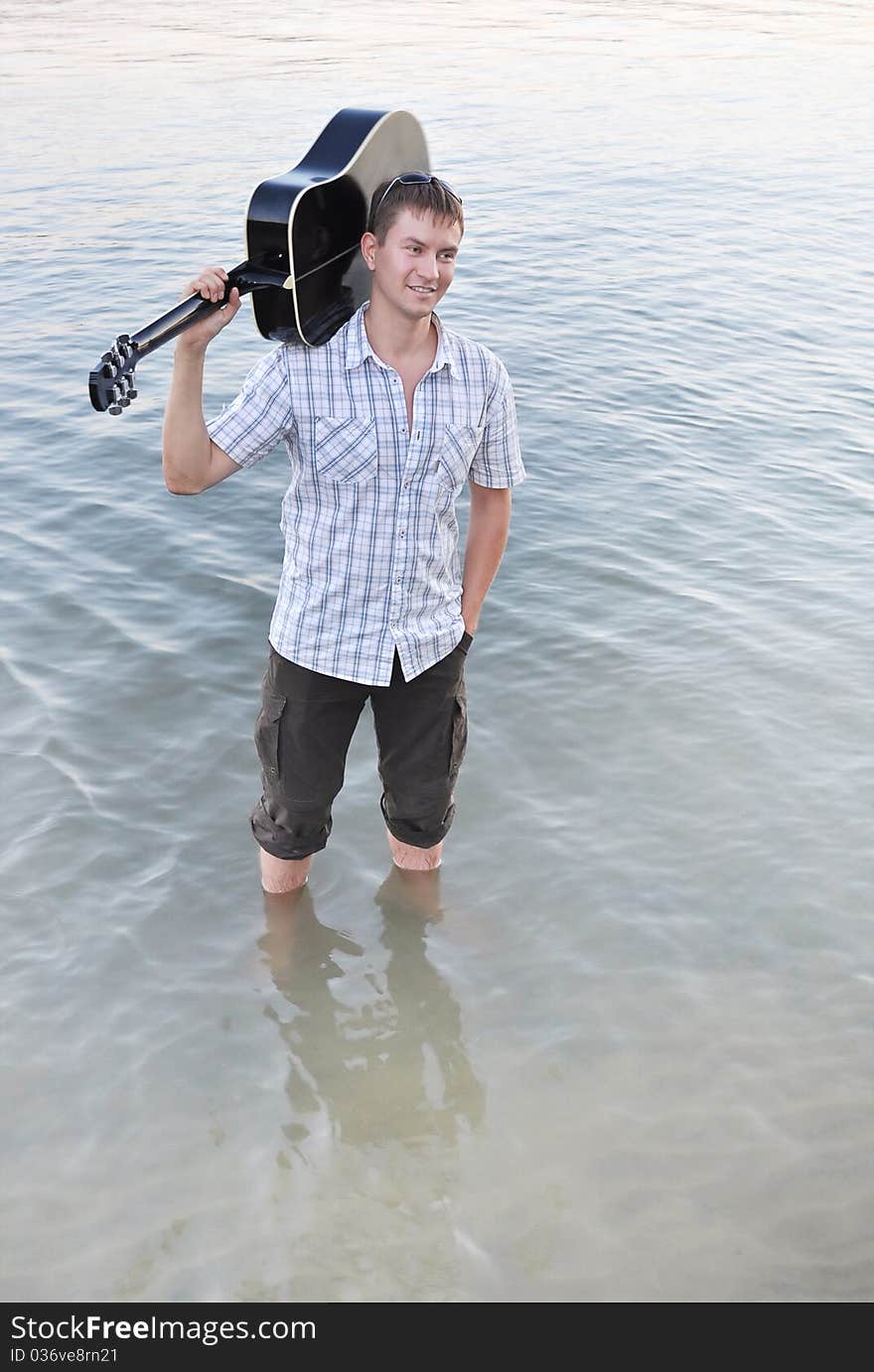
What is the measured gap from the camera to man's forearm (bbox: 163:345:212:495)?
281 centimetres

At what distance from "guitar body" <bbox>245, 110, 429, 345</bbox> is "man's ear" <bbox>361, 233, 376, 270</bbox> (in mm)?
98

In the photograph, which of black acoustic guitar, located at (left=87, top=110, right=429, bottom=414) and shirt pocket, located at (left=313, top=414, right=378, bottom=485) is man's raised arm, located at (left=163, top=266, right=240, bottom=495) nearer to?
black acoustic guitar, located at (left=87, top=110, right=429, bottom=414)

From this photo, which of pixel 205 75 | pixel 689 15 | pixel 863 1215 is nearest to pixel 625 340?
pixel 863 1215

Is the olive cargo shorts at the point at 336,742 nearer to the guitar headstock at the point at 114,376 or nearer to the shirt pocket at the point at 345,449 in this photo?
the shirt pocket at the point at 345,449

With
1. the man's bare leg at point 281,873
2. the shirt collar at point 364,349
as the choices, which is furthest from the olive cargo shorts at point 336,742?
the shirt collar at point 364,349

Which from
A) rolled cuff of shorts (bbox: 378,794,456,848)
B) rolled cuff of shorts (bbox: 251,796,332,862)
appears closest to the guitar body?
rolled cuff of shorts (bbox: 251,796,332,862)

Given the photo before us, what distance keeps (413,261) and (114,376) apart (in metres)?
0.82

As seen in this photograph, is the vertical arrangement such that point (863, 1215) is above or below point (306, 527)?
below

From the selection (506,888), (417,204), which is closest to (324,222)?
(417,204)

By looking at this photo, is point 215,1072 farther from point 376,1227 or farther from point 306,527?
point 306,527

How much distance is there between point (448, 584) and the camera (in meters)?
3.42

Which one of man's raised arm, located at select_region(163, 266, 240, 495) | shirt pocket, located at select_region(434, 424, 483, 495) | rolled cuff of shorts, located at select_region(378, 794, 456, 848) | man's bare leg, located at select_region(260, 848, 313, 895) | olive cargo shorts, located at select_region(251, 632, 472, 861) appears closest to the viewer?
man's raised arm, located at select_region(163, 266, 240, 495)

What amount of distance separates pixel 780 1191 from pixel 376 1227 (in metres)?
1.06

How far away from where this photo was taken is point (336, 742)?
3477 millimetres
